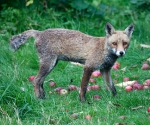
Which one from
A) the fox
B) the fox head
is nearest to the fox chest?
the fox

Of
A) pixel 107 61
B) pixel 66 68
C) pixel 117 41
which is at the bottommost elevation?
pixel 66 68

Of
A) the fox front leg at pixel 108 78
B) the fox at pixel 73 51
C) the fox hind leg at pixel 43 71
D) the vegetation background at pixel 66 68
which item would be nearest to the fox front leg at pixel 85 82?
the fox at pixel 73 51

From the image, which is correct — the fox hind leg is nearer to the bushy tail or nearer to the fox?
the fox

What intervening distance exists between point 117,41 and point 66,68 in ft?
6.88

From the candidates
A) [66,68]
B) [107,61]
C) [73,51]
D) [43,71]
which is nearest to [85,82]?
[107,61]

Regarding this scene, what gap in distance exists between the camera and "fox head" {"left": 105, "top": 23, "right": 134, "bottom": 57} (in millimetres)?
7319

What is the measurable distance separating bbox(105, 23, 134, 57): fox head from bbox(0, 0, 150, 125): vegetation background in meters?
0.69

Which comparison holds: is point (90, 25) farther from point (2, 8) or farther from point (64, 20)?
point (2, 8)

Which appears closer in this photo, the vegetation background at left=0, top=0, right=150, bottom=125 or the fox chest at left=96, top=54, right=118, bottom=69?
the vegetation background at left=0, top=0, right=150, bottom=125

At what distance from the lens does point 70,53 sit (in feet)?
26.0

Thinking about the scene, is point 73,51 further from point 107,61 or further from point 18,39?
point 18,39

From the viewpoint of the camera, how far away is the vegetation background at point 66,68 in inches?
248

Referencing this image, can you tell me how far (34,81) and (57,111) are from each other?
1.56 meters

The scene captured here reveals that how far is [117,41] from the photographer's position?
7418 millimetres
